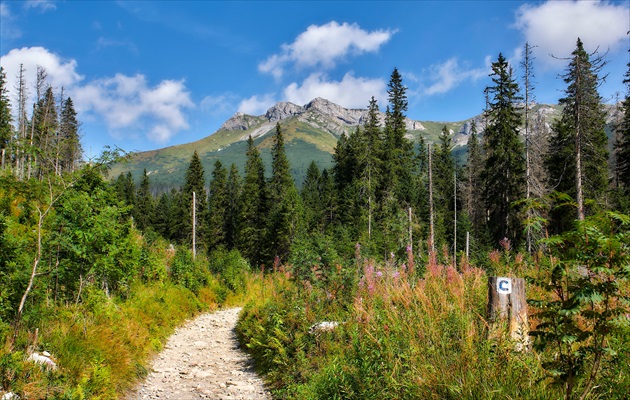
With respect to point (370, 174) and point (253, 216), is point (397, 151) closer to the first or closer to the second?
point (370, 174)

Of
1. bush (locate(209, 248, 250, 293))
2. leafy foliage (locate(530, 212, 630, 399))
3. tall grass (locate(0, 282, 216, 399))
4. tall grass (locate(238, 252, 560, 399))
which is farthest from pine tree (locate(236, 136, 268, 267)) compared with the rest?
leafy foliage (locate(530, 212, 630, 399))

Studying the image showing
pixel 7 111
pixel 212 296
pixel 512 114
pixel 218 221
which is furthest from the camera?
pixel 218 221

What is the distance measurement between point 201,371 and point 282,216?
2833cm

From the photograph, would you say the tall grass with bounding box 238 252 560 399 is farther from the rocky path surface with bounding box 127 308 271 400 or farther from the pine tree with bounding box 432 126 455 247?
the pine tree with bounding box 432 126 455 247

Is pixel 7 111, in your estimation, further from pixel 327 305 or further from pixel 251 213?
pixel 327 305

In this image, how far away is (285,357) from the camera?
637 centimetres

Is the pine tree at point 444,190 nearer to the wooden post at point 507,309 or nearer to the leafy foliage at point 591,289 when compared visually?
the wooden post at point 507,309

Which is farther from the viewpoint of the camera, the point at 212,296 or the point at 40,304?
the point at 212,296

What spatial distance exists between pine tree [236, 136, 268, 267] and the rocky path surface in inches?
1227

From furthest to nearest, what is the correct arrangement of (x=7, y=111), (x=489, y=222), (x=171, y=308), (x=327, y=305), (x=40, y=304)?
(x=7, y=111), (x=489, y=222), (x=171, y=308), (x=327, y=305), (x=40, y=304)

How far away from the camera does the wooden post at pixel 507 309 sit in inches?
142

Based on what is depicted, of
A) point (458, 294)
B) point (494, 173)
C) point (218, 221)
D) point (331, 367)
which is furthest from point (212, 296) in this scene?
point (218, 221)

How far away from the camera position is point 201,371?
7238 millimetres

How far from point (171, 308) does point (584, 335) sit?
1080 cm
